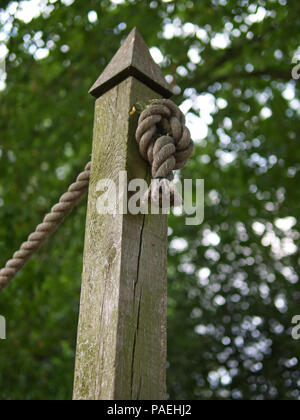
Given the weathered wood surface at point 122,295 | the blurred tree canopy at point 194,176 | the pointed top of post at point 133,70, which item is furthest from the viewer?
the blurred tree canopy at point 194,176

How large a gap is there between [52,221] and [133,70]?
1.66 ft

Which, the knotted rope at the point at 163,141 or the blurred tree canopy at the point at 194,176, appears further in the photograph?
the blurred tree canopy at the point at 194,176

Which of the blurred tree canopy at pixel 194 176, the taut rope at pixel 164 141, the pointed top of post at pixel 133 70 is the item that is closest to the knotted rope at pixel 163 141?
the taut rope at pixel 164 141

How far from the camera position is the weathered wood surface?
1.03m

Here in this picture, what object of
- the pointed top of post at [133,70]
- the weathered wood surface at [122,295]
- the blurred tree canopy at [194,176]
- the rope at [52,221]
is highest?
the blurred tree canopy at [194,176]

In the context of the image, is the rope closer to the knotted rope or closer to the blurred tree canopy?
the knotted rope

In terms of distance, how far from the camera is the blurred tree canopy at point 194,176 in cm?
385

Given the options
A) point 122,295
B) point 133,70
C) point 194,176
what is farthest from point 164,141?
point 194,176

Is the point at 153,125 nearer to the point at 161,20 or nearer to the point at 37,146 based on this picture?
the point at 161,20

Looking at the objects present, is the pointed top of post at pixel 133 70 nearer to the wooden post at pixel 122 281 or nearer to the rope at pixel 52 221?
the wooden post at pixel 122 281

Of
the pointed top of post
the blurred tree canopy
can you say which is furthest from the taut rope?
the blurred tree canopy

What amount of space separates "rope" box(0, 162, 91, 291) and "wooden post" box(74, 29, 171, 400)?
125mm

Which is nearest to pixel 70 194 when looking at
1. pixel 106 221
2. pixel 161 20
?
pixel 106 221

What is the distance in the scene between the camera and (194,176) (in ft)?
17.8
